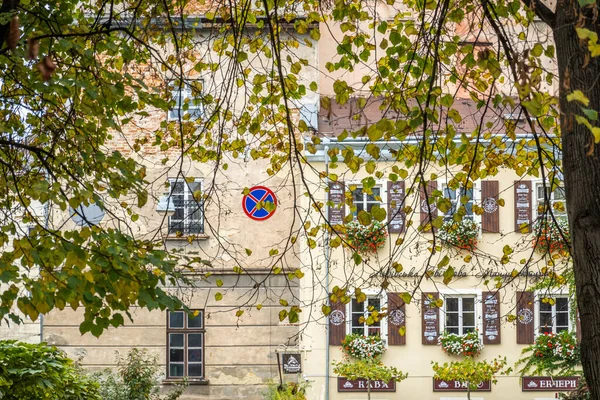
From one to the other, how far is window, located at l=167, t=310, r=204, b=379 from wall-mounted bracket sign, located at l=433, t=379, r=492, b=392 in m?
5.06

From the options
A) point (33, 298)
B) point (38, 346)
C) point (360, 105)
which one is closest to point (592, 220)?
point (360, 105)

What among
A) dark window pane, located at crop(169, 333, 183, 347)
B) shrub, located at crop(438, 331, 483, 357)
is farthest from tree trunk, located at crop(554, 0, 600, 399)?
dark window pane, located at crop(169, 333, 183, 347)

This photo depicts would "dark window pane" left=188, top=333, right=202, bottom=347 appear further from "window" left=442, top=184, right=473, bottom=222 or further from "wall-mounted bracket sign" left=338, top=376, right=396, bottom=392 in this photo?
"window" left=442, top=184, right=473, bottom=222

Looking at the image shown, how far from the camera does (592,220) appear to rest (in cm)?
600

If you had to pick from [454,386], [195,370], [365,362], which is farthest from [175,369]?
[454,386]

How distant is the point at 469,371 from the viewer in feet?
73.7

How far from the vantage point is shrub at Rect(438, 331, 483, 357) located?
2330 cm

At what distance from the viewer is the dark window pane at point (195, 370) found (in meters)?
24.0

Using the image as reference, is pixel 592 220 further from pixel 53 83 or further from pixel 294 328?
pixel 294 328

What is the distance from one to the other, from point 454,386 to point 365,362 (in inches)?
82.2

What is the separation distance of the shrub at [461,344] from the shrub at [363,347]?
135 centimetres

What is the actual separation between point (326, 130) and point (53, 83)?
17164mm

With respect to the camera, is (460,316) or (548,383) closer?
(548,383)

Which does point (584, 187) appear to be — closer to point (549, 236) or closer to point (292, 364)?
point (549, 236)
